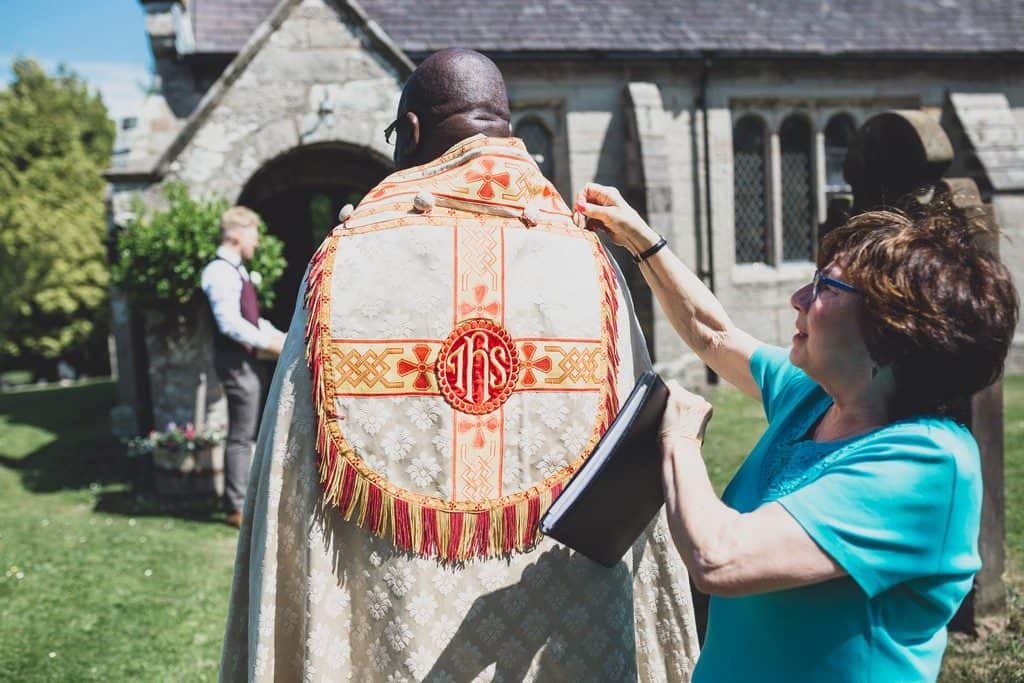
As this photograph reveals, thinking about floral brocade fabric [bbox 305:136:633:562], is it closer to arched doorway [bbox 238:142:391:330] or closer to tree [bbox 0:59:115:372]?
arched doorway [bbox 238:142:391:330]

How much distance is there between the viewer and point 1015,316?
1.65 m

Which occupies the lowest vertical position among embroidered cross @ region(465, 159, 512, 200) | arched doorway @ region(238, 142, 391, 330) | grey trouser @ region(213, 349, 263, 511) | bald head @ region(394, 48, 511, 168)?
grey trouser @ region(213, 349, 263, 511)

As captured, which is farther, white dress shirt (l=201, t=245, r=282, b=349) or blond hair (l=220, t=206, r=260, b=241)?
blond hair (l=220, t=206, r=260, b=241)

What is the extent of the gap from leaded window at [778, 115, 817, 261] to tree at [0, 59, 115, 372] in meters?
17.5

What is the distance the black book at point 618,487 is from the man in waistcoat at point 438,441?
0.90ft

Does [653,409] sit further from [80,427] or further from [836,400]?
[80,427]

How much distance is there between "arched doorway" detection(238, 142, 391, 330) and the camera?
37.1 ft

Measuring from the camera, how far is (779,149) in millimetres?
14422

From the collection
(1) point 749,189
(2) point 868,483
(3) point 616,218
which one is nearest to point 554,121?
(1) point 749,189

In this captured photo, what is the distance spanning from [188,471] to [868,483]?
6.68 metres

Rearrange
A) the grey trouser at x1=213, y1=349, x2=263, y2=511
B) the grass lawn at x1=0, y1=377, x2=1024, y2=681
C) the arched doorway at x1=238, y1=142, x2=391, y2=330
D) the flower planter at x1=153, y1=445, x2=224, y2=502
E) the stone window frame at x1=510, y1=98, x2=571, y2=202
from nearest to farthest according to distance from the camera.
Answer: the grass lawn at x1=0, y1=377, x2=1024, y2=681, the grey trouser at x1=213, y1=349, x2=263, y2=511, the flower planter at x1=153, y1=445, x2=224, y2=502, the arched doorway at x1=238, y1=142, x2=391, y2=330, the stone window frame at x1=510, y1=98, x2=571, y2=202

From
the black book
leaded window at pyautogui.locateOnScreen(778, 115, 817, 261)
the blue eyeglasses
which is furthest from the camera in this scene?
leaded window at pyautogui.locateOnScreen(778, 115, 817, 261)

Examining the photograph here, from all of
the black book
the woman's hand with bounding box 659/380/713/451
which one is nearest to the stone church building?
the black book

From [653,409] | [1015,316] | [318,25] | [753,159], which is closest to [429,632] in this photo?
[653,409]
